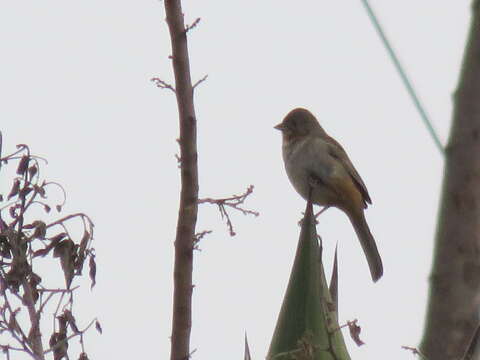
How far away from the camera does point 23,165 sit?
2.79 metres

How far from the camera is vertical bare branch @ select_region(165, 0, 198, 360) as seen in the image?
1.93 m

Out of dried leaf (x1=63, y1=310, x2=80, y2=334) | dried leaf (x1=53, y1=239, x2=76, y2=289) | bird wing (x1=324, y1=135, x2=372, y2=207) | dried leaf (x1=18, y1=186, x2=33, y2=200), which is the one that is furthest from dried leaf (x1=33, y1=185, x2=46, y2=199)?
bird wing (x1=324, y1=135, x2=372, y2=207)

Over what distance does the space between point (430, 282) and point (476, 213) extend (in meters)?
0.15

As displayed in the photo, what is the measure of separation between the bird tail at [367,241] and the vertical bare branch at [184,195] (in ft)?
15.6

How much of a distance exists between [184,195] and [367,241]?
4970 mm

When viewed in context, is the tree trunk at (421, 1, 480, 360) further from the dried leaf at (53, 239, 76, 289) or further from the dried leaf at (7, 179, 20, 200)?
the dried leaf at (7, 179, 20, 200)

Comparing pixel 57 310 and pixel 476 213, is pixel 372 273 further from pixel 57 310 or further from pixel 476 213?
pixel 476 213

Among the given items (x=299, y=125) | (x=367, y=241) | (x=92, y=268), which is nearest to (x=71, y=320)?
(x=92, y=268)

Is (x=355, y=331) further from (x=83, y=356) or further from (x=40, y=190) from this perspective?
(x=40, y=190)

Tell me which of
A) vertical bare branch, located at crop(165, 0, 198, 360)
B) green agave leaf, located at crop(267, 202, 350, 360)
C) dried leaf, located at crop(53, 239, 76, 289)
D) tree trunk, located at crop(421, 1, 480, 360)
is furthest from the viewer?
dried leaf, located at crop(53, 239, 76, 289)

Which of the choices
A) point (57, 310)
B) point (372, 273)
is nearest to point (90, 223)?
point (57, 310)

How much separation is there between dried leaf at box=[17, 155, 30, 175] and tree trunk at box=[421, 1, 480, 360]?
5.51ft

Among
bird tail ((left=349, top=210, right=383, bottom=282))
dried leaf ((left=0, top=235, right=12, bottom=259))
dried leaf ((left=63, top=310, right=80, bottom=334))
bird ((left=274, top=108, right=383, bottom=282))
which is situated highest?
bird ((left=274, top=108, right=383, bottom=282))

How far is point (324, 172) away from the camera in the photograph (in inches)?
269
